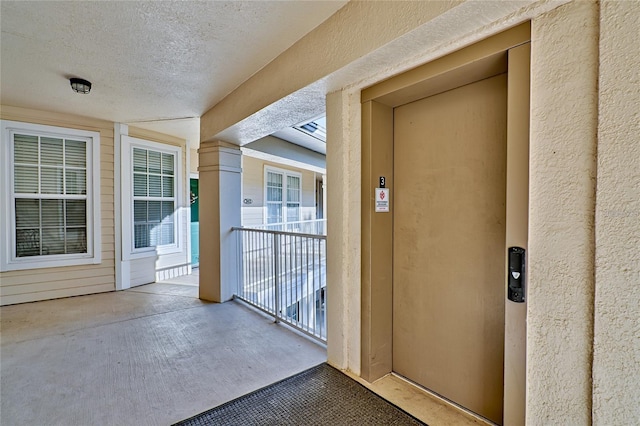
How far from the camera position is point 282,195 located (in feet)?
25.1

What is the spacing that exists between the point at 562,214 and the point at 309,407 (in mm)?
1691

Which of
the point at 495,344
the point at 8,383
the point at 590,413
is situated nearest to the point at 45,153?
the point at 8,383

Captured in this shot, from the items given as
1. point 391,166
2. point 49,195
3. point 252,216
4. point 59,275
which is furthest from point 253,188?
point 391,166

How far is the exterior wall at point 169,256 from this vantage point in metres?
4.77

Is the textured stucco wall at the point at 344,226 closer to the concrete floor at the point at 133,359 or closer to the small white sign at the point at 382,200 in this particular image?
the small white sign at the point at 382,200

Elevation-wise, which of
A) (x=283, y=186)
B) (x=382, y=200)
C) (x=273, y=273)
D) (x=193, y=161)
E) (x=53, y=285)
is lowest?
(x=53, y=285)

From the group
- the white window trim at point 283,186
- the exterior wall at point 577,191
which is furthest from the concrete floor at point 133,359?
the white window trim at point 283,186

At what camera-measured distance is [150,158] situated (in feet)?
16.1

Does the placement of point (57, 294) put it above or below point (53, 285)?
below

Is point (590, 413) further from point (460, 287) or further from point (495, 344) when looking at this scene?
point (460, 287)

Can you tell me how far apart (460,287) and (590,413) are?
2.54 feet

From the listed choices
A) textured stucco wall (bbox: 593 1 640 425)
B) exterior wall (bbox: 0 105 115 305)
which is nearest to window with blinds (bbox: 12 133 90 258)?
exterior wall (bbox: 0 105 115 305)

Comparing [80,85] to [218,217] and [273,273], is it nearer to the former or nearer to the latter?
[218,217]

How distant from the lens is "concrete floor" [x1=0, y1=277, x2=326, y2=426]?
1841 mm
